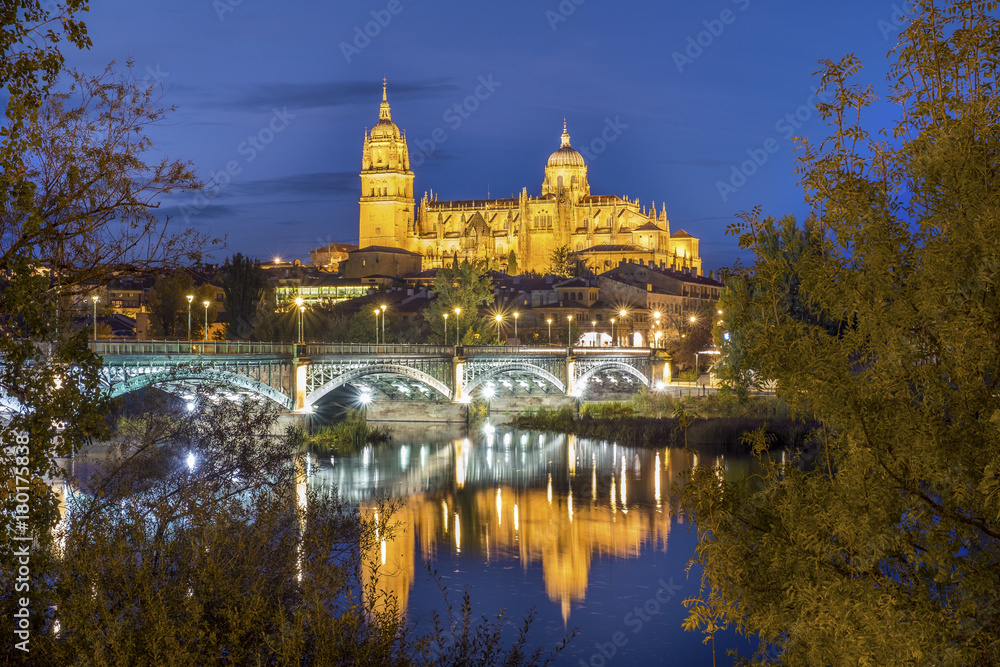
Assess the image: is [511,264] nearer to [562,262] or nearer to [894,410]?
[562,262]

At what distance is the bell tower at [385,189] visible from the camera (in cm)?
13788

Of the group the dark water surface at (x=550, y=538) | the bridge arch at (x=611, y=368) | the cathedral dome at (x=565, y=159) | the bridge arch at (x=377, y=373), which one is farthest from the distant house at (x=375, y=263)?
the dark water surface at (x=550, y=538)

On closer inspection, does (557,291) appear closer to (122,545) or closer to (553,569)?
(553,569)

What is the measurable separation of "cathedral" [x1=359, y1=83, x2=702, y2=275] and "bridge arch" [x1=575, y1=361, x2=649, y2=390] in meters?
61.3

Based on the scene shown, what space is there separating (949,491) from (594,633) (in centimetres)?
1257

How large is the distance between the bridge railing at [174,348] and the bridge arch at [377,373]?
1.96 m

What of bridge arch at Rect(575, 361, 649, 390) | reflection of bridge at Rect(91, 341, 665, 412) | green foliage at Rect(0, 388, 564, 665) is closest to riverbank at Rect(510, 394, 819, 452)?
bridge arch at Rect(575, 361, 649, 390)

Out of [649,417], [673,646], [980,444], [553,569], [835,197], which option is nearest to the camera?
[980,444]

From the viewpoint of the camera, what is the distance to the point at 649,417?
4981cm

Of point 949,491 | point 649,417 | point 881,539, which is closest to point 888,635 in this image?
point 881,539

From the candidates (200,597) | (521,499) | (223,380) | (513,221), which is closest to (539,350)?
(521,499)

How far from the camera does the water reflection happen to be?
24.9 m

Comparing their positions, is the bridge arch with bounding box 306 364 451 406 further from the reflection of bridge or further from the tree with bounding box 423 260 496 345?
the tree with bounding box 423 260 496 345

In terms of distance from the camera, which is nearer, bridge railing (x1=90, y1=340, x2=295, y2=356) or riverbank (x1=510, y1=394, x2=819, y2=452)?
bridge railing (x1=90, y1=340, x2=295, y2=356)
